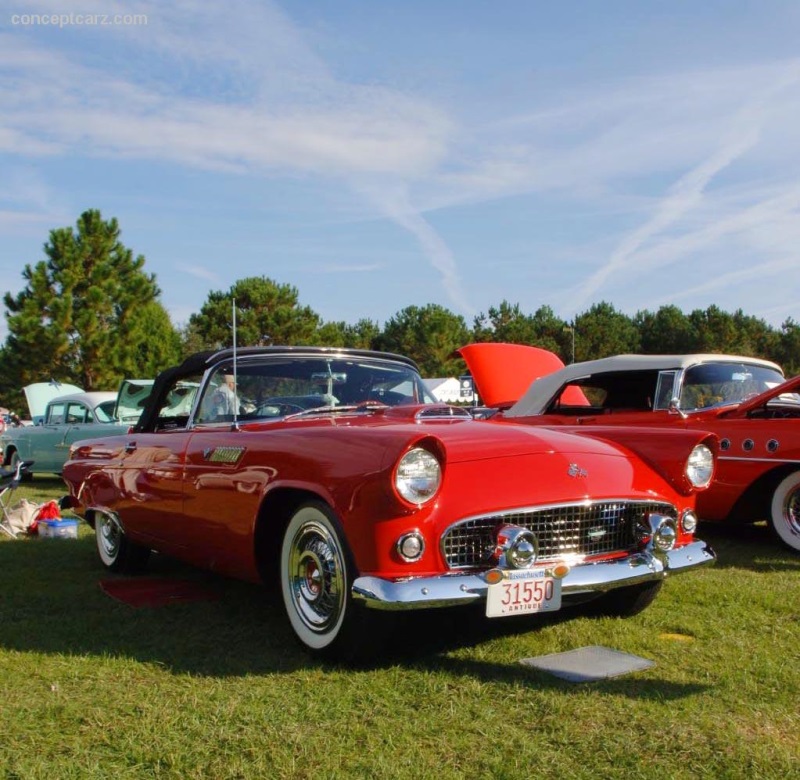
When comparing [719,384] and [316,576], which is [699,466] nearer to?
[316,576]

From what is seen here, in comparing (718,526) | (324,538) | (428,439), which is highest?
(428,439)

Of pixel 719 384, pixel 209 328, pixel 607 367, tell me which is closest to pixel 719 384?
pixel 719 384

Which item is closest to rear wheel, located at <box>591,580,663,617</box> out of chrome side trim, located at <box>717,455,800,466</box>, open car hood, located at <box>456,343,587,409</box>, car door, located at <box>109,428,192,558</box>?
chrome side trim, located at <box>717,455,800,466</box>

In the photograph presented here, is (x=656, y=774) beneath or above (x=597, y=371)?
beneath

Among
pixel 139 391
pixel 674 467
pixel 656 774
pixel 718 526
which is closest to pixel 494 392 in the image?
pixel 718 526

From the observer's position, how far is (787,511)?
5.79 meters

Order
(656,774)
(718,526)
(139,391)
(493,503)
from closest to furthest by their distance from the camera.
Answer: (656,774) → (493,503) → (718,526) → (139,391)

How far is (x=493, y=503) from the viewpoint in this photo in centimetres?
313

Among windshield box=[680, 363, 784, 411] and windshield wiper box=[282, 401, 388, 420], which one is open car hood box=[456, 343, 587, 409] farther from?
windshield wiper box=[282, 401, 388, 420]

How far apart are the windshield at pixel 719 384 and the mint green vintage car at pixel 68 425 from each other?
7.64 m

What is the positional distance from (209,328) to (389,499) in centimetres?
4034

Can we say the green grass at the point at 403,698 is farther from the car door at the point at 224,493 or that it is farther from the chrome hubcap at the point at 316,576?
the car door at the point at 224,493

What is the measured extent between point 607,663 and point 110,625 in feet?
7.74

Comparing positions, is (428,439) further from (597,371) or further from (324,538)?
(597,371)
